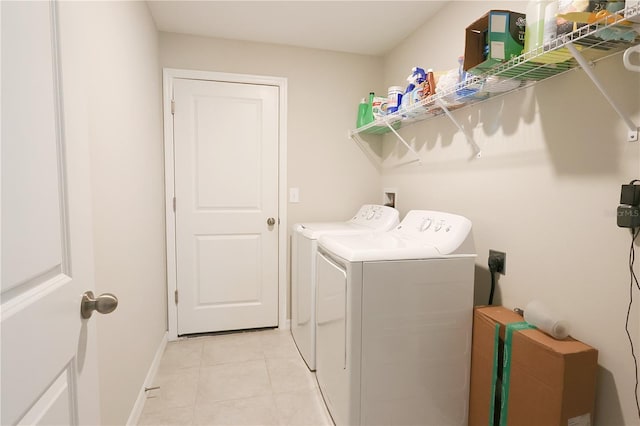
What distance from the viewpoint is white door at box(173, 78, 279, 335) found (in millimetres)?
2584

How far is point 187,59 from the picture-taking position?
2523mm

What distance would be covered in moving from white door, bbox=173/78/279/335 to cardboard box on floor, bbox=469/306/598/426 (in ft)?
5.65

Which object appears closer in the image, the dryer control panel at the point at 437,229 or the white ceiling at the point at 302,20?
the dryer control panel at the point at 437,229

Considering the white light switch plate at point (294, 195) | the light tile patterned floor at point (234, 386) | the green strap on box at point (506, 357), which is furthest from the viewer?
the white light switch plate at point (294, 195)

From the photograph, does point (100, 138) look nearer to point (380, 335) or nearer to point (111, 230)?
point (111, 230)

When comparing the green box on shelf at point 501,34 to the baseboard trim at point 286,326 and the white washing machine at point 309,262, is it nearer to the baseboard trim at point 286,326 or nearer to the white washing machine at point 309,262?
the white washing machine at point 309,262

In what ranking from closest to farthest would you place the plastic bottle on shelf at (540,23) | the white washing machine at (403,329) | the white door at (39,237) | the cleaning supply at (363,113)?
the white door at (39,237)
the plastic bottle on shelf at (540,23)
the white washing machine at (403,329)
the cleaning supply at (363,113)

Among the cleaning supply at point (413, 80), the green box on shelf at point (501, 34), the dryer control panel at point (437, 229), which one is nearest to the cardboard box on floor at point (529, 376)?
the dryer control panel at point (437, 229)

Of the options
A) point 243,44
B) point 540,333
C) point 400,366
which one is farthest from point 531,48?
point 243,44

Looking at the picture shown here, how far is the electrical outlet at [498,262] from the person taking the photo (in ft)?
5.36

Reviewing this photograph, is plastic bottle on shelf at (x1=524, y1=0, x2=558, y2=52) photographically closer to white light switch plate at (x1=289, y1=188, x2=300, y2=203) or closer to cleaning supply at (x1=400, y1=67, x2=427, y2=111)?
cleaning supply at (x1=400, y1=67, x2=427, y2=111)

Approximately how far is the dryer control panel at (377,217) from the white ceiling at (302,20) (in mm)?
1281

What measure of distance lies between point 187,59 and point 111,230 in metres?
1.68

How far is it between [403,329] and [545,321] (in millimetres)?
552
